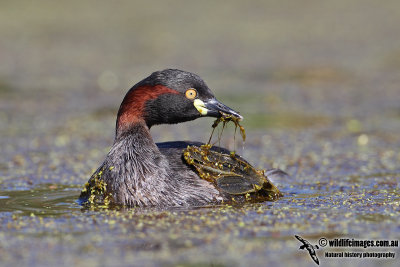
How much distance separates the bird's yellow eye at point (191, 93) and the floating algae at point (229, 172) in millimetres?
443

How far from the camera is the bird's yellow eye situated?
880 centimetres

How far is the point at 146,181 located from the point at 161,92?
3.70 ft

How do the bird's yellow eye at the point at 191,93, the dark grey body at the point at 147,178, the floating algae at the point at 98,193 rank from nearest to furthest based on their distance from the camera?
the dark grey body at the point at 147,178, the floating algae at the point at 98,193, the bird's yellow eye at the point at 191,93

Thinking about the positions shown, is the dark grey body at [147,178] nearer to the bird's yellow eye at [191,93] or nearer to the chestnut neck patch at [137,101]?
the chestnut neck patch at [137,101]

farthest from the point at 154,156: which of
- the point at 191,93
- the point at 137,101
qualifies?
the point at 191,93

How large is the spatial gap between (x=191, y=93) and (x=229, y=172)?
1.07 m

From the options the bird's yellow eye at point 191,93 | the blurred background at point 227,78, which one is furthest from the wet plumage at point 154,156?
the blurred background at point 227,78

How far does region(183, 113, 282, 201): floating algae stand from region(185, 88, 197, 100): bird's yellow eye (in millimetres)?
443

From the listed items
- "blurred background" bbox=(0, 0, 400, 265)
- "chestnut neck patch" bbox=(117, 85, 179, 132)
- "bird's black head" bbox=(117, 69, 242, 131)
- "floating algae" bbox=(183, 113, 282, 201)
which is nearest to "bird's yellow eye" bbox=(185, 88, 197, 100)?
"bird's black head" bbox=(117, 69, 242, 131)

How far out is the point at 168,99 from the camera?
8805 mm

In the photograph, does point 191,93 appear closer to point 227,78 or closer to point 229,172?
point 229,172

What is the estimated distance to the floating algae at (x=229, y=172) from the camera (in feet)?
28.5

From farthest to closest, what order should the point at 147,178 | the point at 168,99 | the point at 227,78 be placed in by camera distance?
the point at 227,78, the point at 168,99, the point at 147,178

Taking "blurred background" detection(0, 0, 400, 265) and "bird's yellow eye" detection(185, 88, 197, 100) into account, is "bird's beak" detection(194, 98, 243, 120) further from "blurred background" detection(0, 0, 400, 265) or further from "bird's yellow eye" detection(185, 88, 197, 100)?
"blurred background" detection(0, 0, 400, 265)
